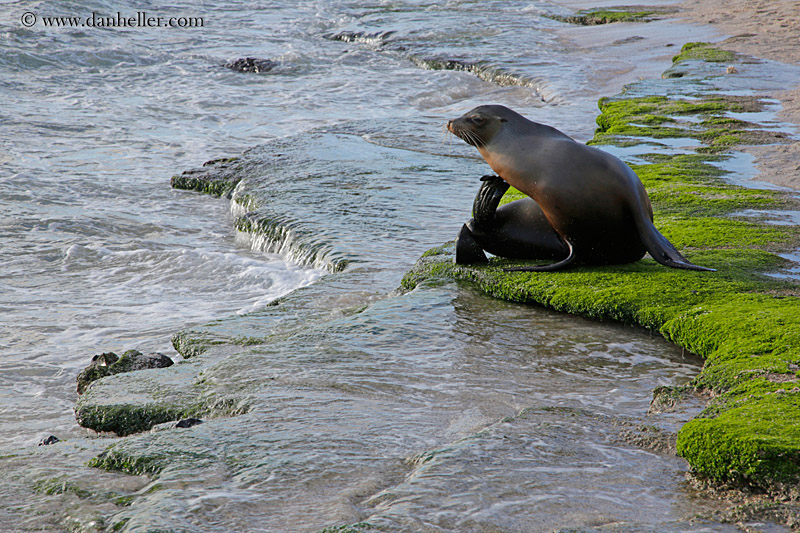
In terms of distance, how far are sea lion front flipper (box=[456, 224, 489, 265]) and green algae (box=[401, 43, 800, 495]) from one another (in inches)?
3.0

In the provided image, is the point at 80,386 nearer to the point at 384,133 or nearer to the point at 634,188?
the point at 634,188

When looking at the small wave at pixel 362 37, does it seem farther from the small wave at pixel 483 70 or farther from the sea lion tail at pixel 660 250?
the sea lion tail at pixel 660 250

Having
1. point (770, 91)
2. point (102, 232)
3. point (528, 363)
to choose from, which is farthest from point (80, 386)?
point (770, 91)

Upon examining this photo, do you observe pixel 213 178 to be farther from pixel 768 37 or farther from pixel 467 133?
pixel 768 37

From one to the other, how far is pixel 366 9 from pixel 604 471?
28578 mm

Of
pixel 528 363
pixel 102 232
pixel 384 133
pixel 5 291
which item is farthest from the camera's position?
pixel 384 133

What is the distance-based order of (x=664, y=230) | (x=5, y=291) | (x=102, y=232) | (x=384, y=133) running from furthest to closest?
(x=384, y=133)
(x=102, y=232)
(x=5, y=291)
(x=664, y=230)

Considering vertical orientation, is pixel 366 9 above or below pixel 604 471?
above

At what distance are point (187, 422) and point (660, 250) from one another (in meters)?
3.04

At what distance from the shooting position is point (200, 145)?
1330 cm

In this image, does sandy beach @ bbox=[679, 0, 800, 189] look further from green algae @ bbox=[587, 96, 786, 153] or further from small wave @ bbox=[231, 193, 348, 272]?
small wave @ bbox=[231, 193, 348, 272]

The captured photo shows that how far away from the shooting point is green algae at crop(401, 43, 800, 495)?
3145 mm

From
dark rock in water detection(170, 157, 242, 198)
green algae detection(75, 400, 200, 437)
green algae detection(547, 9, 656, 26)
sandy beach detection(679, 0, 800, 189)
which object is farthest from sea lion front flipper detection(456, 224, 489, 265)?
green algae detection(547, 9, 656, 26)

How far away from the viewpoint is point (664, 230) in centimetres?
654
